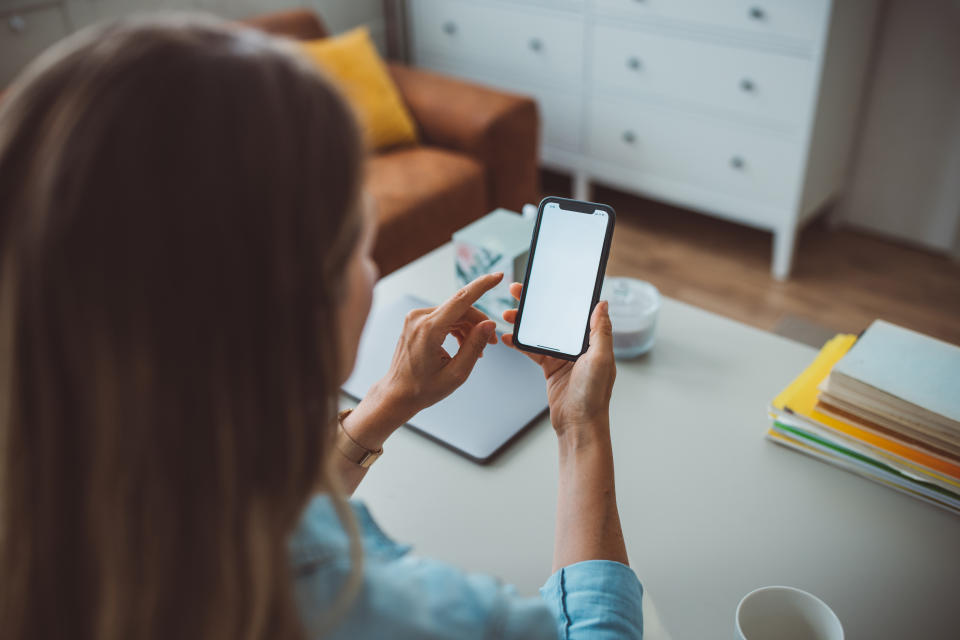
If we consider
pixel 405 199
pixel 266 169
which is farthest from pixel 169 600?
pixel 405 199

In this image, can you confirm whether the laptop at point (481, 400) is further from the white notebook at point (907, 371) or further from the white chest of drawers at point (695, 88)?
the white chest of drawers at point (695, 88)

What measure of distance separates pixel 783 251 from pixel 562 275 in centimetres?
168

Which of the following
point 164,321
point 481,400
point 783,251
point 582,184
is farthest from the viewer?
point 582,184

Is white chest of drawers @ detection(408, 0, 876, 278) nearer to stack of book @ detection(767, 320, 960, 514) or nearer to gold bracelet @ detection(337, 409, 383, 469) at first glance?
stack of book @ detection(767, 320, 960, 514)

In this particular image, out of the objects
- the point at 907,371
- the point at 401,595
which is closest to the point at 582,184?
the point at 907,371

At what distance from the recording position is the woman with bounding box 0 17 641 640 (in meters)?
0.38

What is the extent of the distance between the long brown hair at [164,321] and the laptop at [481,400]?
0.51 metres

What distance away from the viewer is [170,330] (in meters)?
0.39

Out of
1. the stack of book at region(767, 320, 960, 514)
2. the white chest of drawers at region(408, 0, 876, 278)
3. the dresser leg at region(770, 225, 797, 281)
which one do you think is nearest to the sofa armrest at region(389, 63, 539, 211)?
the white chest of drawers at region(408, 0, 876, 278)

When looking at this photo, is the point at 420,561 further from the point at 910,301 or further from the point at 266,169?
the point at 910,301

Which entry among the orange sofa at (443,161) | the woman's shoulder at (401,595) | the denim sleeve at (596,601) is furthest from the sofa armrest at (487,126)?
the woman's shoulder at (401,595)

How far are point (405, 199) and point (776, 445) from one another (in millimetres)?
1365

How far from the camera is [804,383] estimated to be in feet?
3.31

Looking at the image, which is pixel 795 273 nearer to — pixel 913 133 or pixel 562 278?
pixel 913 133
